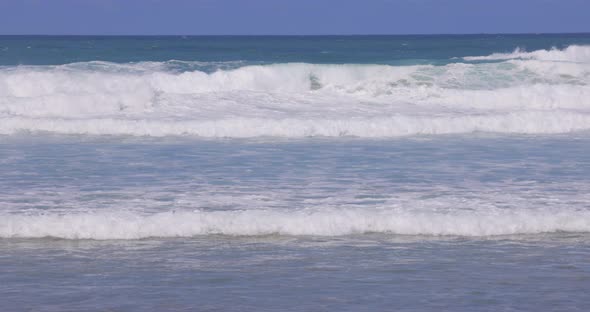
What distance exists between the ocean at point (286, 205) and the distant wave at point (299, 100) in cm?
7

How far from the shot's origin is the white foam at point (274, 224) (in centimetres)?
742

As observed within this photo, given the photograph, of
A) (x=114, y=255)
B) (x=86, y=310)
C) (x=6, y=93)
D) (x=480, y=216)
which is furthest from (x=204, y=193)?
(x=6, y=93)

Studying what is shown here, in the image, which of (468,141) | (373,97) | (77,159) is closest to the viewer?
(77,159)

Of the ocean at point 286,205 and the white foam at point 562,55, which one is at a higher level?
the white foam at point 562,55

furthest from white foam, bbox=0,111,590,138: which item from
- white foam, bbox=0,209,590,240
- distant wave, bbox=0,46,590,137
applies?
white foam, bbox=0,209,590,240

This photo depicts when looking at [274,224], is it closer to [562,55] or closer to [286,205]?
[286,205]

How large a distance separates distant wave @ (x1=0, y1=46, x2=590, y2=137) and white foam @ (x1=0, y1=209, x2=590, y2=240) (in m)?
6.98

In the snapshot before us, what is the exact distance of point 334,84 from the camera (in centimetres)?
2264

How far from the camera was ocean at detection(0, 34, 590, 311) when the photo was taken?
5863 millimetres

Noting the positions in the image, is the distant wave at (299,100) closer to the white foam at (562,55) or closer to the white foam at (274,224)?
the white foam at (274,224)

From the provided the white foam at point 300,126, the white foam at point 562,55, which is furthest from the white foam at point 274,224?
the white foam at point 562,55

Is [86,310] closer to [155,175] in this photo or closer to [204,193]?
[204,193]

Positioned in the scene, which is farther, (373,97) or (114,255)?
(373,97)

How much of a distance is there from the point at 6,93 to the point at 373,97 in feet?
29.6
